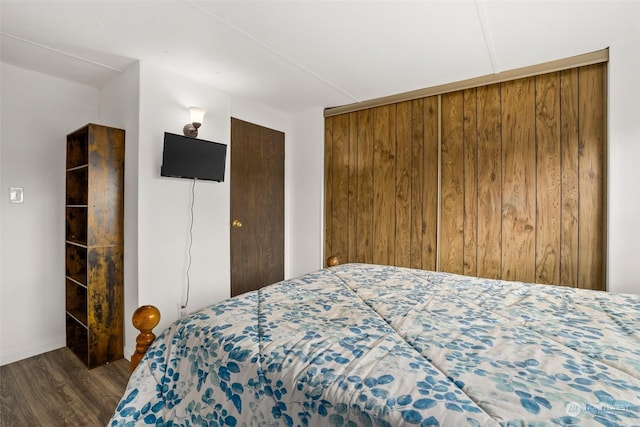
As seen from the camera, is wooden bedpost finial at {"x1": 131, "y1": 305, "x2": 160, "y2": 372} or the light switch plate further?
the light switch plate

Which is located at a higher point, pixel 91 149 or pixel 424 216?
pixel 91 149

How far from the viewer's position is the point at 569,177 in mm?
2521

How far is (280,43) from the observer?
2252 mm

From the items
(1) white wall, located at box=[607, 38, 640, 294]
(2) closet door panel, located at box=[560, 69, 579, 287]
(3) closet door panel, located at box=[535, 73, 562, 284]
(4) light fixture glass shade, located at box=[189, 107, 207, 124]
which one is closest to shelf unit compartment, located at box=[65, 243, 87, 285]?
(4) light fixture glass shade, located at box=[189, 107, 207, 124]

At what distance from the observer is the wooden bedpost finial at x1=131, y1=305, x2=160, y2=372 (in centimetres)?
125

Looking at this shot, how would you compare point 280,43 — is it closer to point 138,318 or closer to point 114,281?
point 138,318

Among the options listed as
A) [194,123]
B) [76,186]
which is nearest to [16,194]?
[76,186]

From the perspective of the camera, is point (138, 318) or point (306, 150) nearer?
point (138, 318)

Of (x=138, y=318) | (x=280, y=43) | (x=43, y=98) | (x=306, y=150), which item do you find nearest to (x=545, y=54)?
(x=280, y=43)

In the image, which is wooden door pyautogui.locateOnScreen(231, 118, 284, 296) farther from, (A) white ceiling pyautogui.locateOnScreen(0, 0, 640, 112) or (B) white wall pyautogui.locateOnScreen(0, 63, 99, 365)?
(B) white wall pyautogui.locateOnScreen(0, 63, 99, 365)

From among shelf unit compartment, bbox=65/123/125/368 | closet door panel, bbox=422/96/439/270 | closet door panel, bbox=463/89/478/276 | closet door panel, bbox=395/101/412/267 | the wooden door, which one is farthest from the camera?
the wooden door

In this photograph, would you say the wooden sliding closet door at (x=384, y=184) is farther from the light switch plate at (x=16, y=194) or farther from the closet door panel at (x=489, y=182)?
the light switch plate at (x=16, y=194)

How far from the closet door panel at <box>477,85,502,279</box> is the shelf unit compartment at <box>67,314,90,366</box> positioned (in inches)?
132

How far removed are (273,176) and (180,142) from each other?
1327mm
